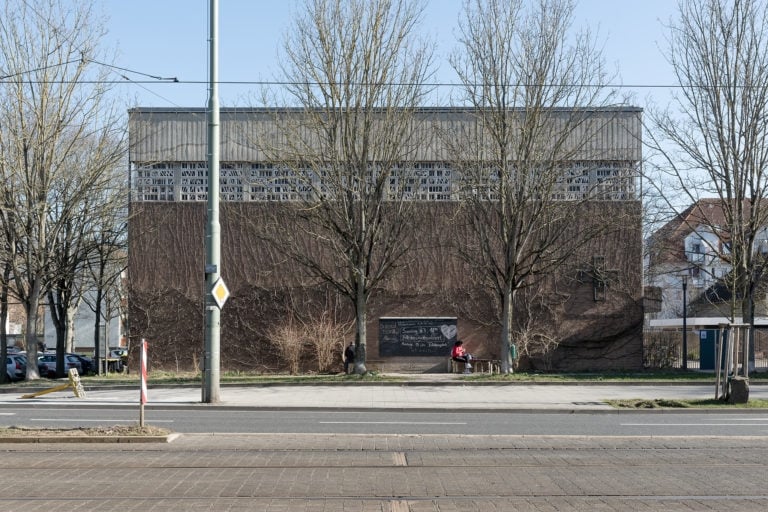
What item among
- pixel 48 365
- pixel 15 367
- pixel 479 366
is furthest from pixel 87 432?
pixel 48 365

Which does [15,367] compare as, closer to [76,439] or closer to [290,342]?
[290,342]

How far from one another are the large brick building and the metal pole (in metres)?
14.0

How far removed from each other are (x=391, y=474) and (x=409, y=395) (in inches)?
515

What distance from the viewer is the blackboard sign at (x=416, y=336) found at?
34.6 metres

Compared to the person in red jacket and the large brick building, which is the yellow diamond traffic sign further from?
the large brick building

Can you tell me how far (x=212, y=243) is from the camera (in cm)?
1962

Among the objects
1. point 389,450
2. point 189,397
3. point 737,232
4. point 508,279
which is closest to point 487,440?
point 389,450

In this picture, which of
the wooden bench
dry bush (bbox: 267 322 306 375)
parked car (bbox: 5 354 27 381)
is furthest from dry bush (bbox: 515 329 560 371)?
parked car (bbox: 5 354 27 381)

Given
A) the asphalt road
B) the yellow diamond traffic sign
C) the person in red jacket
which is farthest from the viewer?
the person in red jacket

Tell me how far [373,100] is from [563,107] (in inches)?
250

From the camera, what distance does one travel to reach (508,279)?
1137 inches

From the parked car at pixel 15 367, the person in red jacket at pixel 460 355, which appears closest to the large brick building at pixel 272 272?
the person in red jacket at pixel 460 355

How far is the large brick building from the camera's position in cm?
3494

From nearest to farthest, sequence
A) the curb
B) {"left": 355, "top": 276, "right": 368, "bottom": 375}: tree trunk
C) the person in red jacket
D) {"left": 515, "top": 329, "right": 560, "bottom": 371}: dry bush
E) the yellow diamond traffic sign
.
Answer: the curb → the yellow diamond traffic sign → {"left": 355, "top": 276, "right": 368, "bottom": 375}: tree trunk → the person in red jacket → {"left": 515, "top": 329, "right": 560, "bottom": 371}: dry bush
